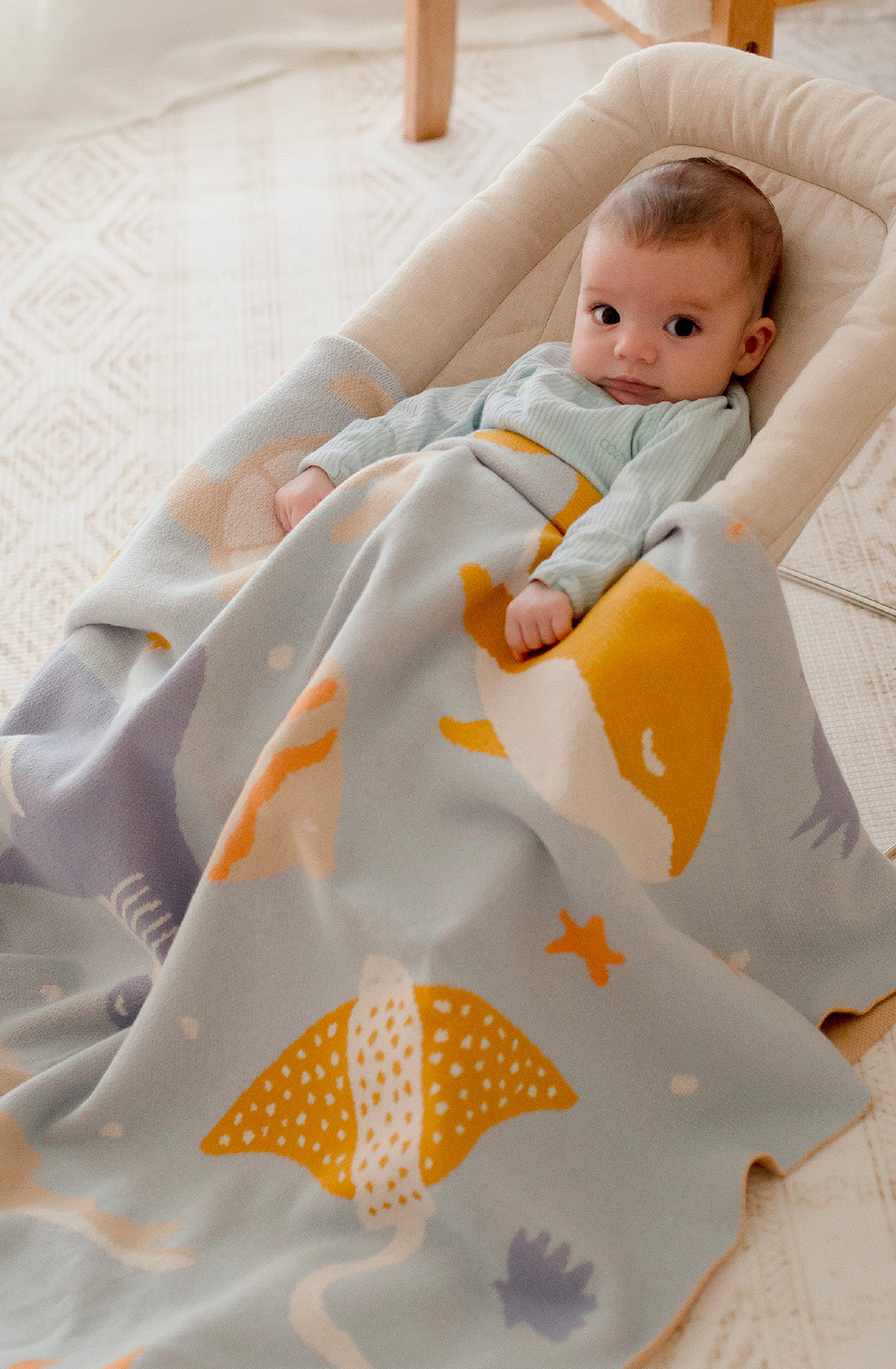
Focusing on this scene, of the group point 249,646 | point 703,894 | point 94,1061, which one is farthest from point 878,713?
point 94,1061

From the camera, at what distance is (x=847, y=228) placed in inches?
46.7

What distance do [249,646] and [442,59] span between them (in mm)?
1505

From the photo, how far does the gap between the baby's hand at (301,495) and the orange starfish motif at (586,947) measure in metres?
0.46

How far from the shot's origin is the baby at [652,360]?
112 centimetres

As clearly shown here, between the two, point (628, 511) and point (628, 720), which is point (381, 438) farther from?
point (628, 720)

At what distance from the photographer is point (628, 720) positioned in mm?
917

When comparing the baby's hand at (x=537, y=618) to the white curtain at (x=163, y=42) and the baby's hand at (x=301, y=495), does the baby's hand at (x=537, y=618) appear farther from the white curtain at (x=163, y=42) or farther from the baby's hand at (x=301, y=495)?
the white curtain at (x=163, y=42)

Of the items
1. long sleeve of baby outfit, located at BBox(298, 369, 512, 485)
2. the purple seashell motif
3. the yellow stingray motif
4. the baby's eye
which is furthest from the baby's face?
the purple seashell motif

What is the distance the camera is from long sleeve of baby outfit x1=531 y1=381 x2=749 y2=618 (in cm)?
100

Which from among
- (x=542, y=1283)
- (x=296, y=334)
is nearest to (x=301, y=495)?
(x=542, y=1283)

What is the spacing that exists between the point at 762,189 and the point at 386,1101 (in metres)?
0.93

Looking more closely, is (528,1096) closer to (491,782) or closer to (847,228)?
(491,782)

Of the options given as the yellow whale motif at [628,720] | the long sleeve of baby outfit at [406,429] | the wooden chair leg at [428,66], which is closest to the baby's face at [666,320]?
the long sleeve of baby outfit at [406,429]

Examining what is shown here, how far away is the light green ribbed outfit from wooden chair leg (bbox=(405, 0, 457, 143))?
1.07 meters
